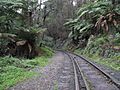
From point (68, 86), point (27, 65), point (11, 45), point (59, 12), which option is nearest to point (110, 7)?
point (11, 45)

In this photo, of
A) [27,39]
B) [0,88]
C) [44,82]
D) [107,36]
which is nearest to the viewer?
[0,88]

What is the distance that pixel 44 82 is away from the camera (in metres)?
10.8

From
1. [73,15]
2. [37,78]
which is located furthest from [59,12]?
[37,78]

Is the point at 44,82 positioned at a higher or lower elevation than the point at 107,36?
lower

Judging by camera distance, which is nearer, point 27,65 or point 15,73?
point 15,73

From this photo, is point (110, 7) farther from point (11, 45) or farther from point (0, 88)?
point (0, 88)

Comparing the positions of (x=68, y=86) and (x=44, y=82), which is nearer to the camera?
(x=68, y=86)

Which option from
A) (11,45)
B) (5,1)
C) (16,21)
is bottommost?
(11,45)

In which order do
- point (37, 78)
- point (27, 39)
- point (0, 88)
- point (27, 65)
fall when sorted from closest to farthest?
point (0, 88) < point (37, 78) < point (27, 65) < point (27, 39)

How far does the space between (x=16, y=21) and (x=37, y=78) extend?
1062 cm

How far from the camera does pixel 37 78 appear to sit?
11.9 meters

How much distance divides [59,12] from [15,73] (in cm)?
4602

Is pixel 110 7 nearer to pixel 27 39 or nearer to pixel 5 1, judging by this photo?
pixel 27 39

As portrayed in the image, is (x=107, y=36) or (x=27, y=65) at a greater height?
(x=107, y=36)
